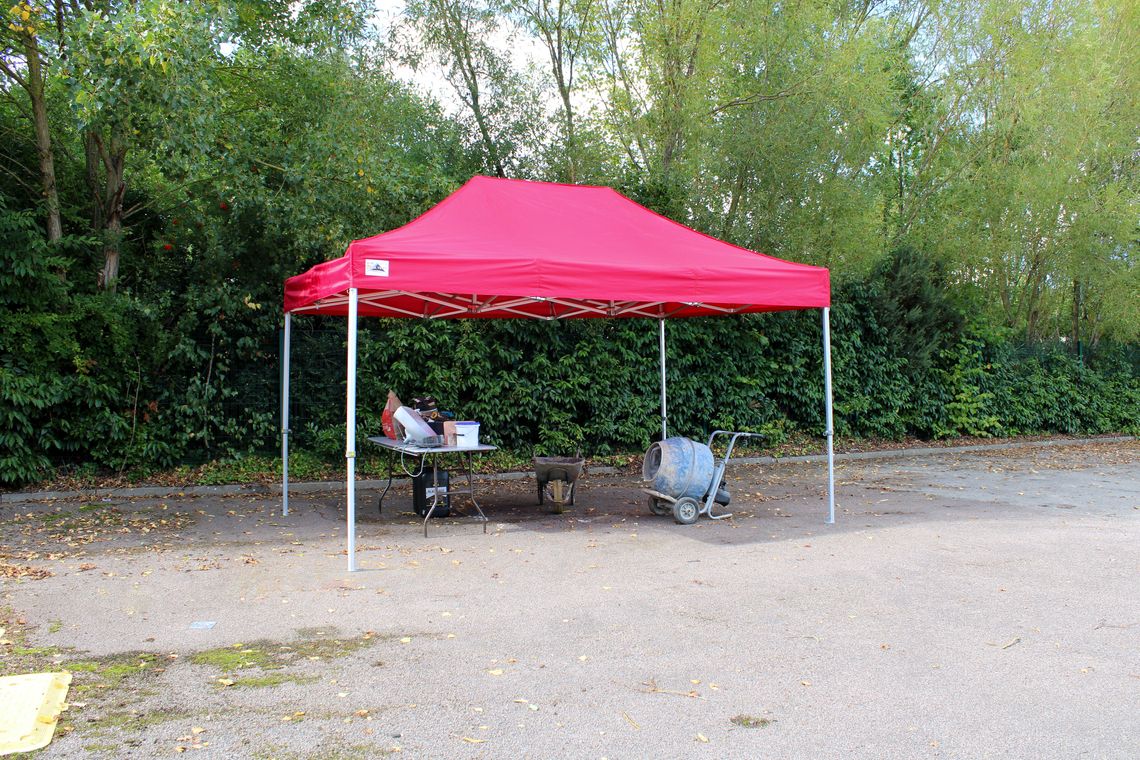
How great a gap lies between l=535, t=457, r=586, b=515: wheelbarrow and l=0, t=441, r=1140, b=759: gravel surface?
0.32m

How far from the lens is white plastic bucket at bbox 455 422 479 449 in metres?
7.92

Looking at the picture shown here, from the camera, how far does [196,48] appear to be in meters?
7.65

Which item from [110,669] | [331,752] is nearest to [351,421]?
[110,669]

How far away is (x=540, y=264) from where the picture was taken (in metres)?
6.97

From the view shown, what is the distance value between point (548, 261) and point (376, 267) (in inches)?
55.7

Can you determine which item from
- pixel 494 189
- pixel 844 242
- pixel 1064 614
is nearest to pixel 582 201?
pixel 494 189

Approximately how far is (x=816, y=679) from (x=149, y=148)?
25.4 feet

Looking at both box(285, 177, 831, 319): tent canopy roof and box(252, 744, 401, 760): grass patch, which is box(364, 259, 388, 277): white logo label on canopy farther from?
box(252, 744, 401, 760): grass patch

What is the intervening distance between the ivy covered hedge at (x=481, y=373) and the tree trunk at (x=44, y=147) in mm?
651

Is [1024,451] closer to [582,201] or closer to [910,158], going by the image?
[910,158]

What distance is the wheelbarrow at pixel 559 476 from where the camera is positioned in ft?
28.3

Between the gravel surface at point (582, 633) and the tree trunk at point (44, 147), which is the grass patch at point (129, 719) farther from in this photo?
the tree trunk at point (44, 147)

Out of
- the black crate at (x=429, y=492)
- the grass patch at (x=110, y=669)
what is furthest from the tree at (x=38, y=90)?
the grass patch at (x=110, y=669)

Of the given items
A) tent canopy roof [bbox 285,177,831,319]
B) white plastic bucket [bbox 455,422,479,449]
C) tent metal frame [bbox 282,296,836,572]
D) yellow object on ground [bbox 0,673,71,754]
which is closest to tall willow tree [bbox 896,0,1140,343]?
tent metal frame [bbox 282,296,836,572]
